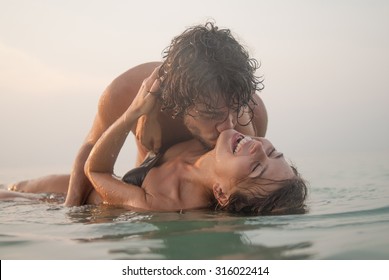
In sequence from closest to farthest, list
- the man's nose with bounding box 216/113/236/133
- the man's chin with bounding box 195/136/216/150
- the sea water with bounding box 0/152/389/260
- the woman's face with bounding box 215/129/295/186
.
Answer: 1. the sea water with bounding box 0/152/389/260
2. the woman's face with bounding box 215/129/295/186
3. the man's nose with bounding box 216/113/236/133
4. the man's chin with bounding box 195/136/216/150

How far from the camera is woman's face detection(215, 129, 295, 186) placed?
3396 millimetres

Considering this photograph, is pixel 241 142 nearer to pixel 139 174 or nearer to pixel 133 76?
pixel 139 174

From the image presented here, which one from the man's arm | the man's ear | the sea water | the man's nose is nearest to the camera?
the sea water

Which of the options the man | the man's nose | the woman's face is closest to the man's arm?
the man

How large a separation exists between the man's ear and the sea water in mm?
133

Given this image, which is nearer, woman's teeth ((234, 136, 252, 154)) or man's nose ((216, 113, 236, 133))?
woman's teeth ((234, 136, 252, 154))

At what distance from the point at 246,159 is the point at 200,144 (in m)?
0.68

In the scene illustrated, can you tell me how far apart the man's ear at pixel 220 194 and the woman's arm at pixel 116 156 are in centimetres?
48

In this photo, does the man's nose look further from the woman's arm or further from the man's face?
the woman's arm

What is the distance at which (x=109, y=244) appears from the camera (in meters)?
2.45
